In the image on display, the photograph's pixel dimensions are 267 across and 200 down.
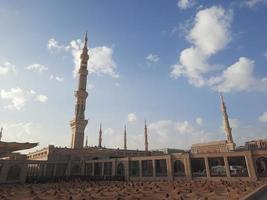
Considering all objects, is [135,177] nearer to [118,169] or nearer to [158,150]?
[118,169]

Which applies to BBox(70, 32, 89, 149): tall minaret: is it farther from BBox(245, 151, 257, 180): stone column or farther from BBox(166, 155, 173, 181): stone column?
BBox(245, 151, 257, 180): stone column

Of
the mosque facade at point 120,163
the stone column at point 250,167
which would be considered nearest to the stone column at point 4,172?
the mosque facade at point 120,163

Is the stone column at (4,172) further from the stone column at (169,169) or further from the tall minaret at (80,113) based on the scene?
the stone column at (169,169)

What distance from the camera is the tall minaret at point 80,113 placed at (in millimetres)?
55062

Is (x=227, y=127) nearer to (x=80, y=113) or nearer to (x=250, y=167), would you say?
(x=250, y=167)

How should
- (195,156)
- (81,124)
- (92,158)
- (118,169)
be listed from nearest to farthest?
(195,156)
(118,169)
(92,158)
(81,124)

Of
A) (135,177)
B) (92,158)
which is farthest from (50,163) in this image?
(135,177)

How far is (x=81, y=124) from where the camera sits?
55.9m

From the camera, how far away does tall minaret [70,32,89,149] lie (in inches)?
2168

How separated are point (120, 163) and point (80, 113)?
17633mm

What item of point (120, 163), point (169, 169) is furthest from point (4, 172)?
point (169, 169)

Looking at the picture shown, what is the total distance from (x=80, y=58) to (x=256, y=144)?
171 feet

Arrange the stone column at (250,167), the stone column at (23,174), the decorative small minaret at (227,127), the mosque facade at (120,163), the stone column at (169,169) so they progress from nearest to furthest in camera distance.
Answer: the stone column at (250,167)
the mosque facade at (120,163)
the stone column at (23,174)
the stone column at (169,169)
the decorative small minaret at (227,127)

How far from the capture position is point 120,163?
4588cm
